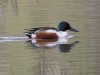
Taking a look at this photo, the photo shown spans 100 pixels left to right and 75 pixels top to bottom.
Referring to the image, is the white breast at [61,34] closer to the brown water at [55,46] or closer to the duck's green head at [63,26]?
the brown water at [55,46]

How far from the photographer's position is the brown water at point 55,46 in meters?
8.93

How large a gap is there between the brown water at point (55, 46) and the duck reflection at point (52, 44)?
0.06 feet

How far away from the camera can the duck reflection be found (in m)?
11.4

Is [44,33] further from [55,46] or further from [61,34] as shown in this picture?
[55,46]

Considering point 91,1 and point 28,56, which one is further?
point 91,1

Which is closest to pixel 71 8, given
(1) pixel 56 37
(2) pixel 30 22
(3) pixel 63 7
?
(3) pixel 63 7

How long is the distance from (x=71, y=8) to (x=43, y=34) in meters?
4.57

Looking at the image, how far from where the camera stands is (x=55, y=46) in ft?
38.0

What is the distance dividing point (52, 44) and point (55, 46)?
1.17 feet

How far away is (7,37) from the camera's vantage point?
12242mm

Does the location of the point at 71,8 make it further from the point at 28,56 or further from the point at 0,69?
the point at 0,69

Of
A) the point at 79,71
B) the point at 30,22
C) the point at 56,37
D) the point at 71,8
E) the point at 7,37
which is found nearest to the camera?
the point at 79,71

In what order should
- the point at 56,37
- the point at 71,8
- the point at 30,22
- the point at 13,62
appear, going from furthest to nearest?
the point at 71,8
the point at 30,22
the point at 56,37
the point at 13,62

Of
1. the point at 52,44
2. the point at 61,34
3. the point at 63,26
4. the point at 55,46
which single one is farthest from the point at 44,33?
the point at 55,46
